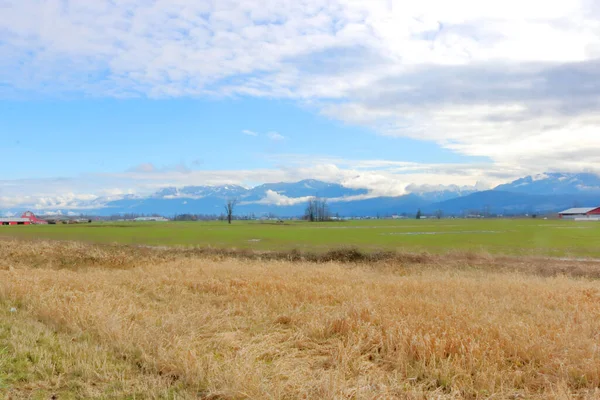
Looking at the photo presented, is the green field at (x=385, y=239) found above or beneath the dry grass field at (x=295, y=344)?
beneath

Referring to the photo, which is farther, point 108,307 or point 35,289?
point 35,289

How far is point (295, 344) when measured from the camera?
10625 mm

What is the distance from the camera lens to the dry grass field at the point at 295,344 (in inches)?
302

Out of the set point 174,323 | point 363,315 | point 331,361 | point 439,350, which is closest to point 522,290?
point 363,315

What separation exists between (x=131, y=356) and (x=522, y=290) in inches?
598

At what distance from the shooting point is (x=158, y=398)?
7.06 m

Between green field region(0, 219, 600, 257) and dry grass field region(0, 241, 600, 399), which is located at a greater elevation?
dry grass field region(0, 241, 600, 399)

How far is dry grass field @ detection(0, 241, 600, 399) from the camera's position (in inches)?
302

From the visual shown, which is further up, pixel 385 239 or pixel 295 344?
pixel 295 344

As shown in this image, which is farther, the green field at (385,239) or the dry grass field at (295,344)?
the green field at (385,239)

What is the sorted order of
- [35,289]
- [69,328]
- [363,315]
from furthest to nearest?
[35,289]
[363,315]
[69,328]

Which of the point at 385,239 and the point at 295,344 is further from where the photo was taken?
the point at 385,239

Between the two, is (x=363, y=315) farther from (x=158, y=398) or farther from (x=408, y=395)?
(x=158, y=398)

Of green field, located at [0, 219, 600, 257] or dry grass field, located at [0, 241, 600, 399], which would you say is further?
green field, located at [0, 219, 600, 257]
